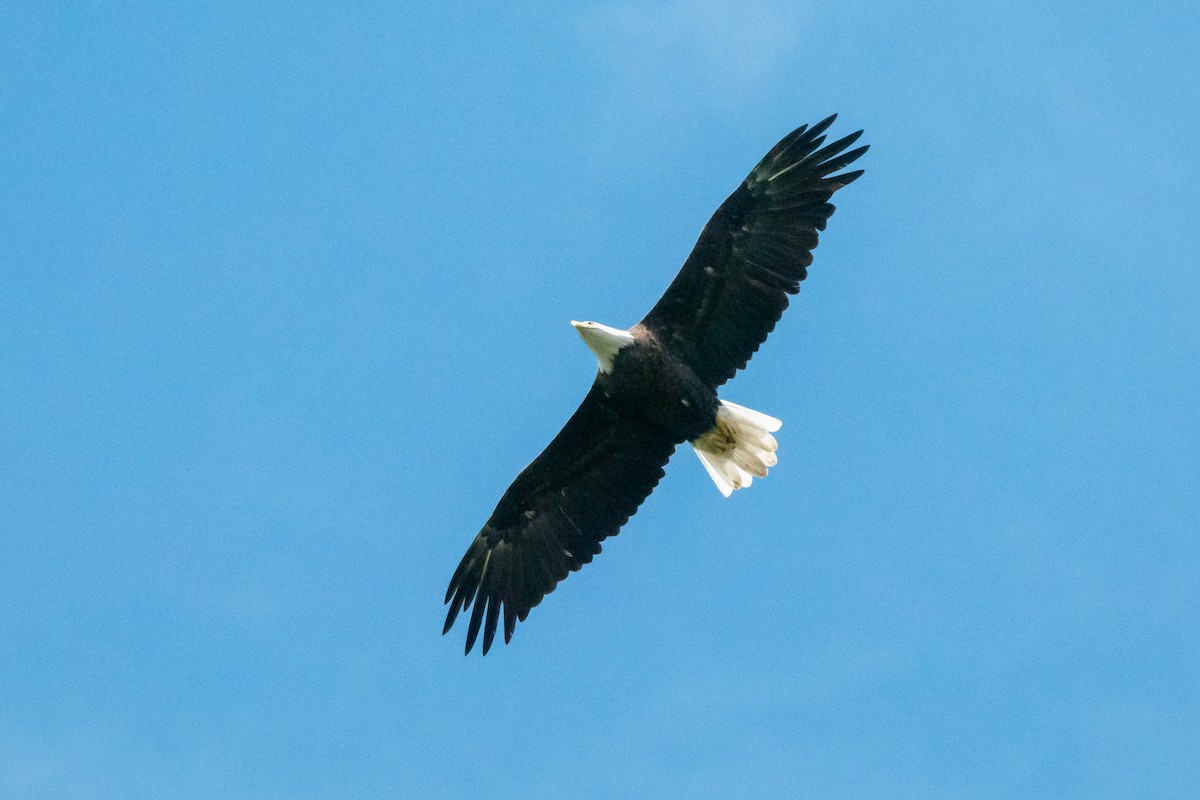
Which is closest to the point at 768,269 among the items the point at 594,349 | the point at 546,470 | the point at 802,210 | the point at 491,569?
the point at 802,210

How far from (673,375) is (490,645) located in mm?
2854

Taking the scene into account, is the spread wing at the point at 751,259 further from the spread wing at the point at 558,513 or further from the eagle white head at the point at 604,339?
Result: the spread wing at the point at 558,513

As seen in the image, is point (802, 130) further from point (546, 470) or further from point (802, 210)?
point (546, 470)

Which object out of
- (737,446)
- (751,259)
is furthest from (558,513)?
(751,259)

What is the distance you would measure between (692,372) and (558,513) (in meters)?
1.75

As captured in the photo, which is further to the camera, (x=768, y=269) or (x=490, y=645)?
(x=490, y=645)

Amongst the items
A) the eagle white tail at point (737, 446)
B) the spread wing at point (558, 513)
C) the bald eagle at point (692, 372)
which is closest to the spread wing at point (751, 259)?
the bald eagle at point (692, 372)

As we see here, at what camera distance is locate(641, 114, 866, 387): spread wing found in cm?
1353

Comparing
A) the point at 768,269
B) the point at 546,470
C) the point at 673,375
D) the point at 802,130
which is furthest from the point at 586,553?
the point at 802,130

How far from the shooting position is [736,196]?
13.6 m

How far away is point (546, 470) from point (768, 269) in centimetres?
256

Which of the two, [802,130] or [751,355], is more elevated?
[802,130]

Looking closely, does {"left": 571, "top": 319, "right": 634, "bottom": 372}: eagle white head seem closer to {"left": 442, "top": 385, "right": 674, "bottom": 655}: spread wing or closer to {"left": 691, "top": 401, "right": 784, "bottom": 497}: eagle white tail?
{"left": 442, "top": 385, "right": 674, "bottom": 655}: spread wing

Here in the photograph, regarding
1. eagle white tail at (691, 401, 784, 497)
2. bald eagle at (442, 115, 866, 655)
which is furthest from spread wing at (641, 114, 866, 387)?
eagle white tail at (691, 401, 784, 497)
